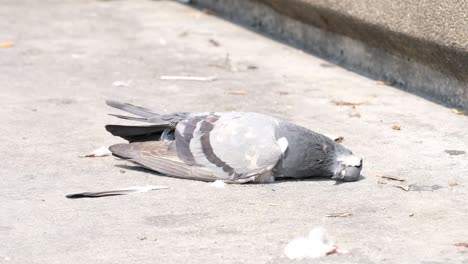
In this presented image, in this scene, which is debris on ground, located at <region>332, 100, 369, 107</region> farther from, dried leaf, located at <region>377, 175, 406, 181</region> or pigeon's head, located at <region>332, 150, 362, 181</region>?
pigeon's head, located at <region>332, 150, 362, 181</region>

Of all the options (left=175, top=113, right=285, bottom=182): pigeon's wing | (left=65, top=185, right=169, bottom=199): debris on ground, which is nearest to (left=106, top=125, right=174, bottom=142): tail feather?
(left=175, top=113, right=285, bottom=182): pigeon's wing

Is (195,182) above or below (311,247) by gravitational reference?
below

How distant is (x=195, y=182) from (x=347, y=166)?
2.67ft

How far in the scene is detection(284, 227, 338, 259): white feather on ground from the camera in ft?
12.8

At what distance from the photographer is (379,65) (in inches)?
288

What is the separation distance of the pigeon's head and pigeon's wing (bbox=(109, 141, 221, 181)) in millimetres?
662

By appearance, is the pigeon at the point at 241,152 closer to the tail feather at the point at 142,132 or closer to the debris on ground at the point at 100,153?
the tail feather at the point at 142,132

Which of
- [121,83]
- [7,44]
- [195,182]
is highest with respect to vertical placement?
[195,182]

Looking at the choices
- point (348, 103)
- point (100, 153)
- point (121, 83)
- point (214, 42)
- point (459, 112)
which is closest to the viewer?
point (100, 153)

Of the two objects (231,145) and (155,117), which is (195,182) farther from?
→ (155,117)

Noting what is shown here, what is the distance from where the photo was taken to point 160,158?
4.89 meters

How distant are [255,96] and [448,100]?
1394 millimetres

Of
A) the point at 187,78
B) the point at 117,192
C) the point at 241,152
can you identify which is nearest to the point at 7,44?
the point at 187,78

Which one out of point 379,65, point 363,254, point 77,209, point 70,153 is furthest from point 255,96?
point 363,254
